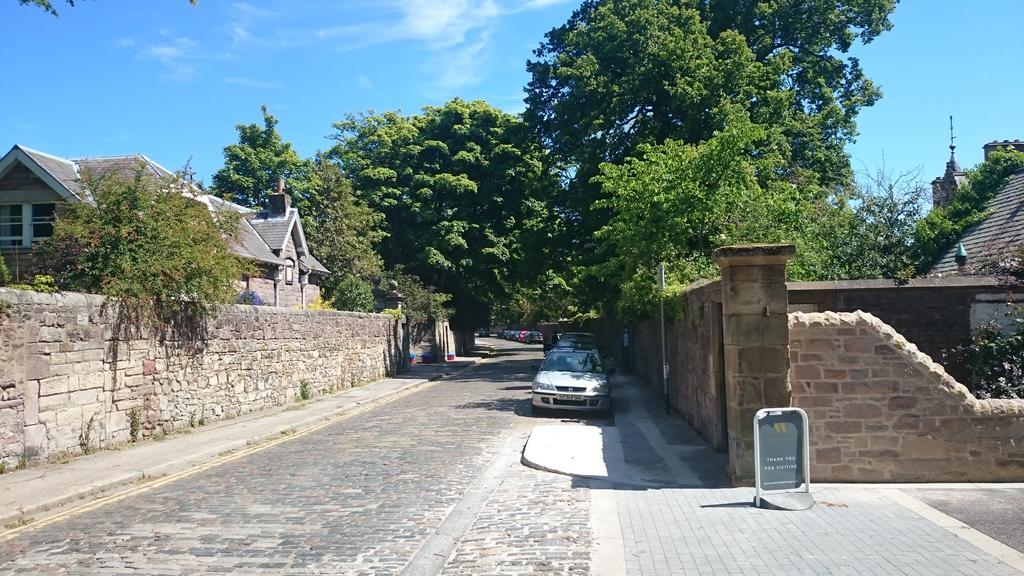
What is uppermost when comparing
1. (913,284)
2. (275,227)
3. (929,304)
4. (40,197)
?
(275,227)

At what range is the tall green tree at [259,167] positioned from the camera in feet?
172

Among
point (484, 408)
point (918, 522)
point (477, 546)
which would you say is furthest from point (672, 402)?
point (477, 546)

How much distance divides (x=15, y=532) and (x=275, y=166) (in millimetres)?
49772

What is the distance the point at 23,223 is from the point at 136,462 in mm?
15721

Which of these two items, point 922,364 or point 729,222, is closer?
point 922,364

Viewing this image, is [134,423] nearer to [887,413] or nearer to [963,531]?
[887,413]

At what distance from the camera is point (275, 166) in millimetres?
53969

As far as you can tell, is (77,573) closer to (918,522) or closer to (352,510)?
(352,510)

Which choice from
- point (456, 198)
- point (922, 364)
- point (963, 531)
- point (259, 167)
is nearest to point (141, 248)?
point (922, 364)

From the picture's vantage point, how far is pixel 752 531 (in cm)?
673

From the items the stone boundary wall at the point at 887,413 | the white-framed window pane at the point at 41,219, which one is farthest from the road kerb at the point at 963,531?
the white-framed window pane at the point at 41,219

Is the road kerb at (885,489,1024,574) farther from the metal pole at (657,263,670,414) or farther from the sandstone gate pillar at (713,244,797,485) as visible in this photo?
the metal pole at (657,263,670,414)

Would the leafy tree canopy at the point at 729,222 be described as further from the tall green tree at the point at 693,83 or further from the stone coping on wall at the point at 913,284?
the tall green tree at the point at 693,83

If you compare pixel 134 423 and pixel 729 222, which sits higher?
pixel 729 222
